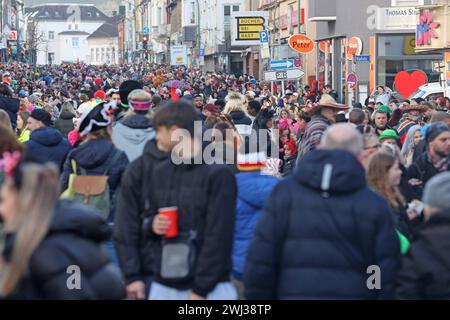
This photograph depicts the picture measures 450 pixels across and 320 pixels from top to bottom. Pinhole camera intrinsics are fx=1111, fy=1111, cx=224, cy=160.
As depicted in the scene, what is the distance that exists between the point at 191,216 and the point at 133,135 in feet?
10.9

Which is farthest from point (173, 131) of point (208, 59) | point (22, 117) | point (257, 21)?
point (208, 59)

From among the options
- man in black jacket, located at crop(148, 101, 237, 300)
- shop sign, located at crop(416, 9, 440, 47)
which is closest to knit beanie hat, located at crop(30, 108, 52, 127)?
man in black jacket, located at crop(148, 101, 237, 300)

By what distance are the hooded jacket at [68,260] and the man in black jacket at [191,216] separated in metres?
1.36

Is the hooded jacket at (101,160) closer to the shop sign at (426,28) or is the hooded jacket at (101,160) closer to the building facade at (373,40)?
the shop sign at (426,28)

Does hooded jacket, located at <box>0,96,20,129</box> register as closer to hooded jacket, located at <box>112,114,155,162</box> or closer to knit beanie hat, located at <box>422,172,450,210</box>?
hooded jacket, located at <box>112,114,155,162</box>

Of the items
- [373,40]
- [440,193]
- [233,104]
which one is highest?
[373,40]

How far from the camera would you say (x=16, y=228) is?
423 cm

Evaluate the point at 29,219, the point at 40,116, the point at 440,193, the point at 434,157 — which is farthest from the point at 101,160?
the point at 29,219

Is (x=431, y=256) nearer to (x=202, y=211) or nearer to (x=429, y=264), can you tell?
(x=429, y=264)

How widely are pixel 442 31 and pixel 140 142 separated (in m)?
23.2

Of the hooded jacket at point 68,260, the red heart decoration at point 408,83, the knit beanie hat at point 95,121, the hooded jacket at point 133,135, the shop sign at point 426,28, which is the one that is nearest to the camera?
the hooded jacket at point 68,260

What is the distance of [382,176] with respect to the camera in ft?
23.2

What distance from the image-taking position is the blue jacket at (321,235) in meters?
5.34

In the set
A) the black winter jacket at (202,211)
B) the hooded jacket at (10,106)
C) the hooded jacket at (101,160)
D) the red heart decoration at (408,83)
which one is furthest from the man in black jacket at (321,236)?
the red heart decoration at (408,83)
